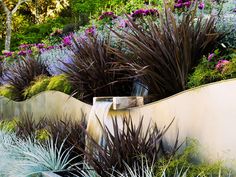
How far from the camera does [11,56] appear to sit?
1173 cm

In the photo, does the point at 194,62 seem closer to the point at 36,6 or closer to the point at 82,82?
the point at 82,82

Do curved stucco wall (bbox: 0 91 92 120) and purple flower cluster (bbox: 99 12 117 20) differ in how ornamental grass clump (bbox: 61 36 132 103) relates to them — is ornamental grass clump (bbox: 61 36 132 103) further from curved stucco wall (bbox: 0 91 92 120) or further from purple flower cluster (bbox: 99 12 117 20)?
purple flower cluster (bbox: 99 12 117 20)

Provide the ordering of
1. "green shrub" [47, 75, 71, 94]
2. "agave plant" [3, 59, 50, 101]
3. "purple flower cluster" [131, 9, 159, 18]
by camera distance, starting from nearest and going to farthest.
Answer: "purple flower cluster" [131, 9, 159, 18] → "green shrub" [47, 75, 71, 94] → "agave plant" [3, 59, 50, 101]

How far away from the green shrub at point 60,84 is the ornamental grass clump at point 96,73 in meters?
0.50

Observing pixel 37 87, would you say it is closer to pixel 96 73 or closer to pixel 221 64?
pixel 96 73

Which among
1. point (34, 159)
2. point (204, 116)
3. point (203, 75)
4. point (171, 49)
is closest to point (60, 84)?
point (34, 159)

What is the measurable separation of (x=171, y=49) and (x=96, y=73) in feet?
4.79

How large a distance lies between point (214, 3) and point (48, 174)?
317 cm

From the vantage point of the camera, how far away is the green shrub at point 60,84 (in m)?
6.43

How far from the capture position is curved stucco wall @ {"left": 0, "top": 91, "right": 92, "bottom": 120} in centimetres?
573

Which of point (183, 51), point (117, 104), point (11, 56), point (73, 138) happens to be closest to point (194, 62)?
point (183, 51)

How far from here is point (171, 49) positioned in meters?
4.40

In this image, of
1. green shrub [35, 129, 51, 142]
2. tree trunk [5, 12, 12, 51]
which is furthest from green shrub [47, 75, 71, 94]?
tree trunk [5, 12, 12, 51]

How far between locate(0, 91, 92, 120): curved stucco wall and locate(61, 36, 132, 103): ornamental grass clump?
0.20m
